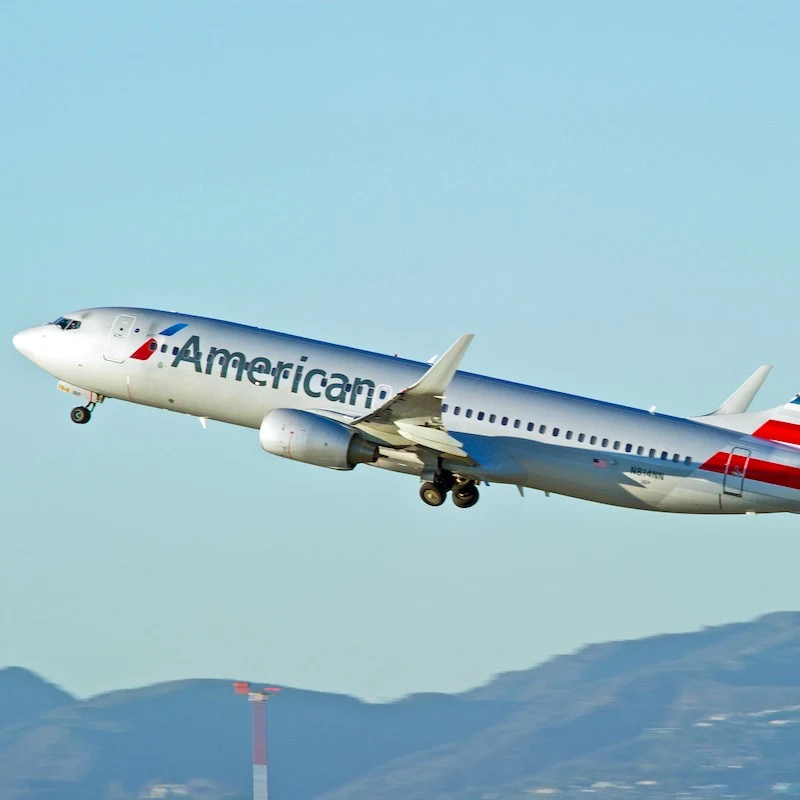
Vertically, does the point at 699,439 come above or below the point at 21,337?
below

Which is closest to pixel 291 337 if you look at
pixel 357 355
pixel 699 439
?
pixel 357 355

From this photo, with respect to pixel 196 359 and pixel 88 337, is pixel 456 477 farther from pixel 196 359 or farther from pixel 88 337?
pixel 88 337

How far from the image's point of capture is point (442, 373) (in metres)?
51.8

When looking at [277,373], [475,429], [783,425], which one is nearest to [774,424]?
[783,425]

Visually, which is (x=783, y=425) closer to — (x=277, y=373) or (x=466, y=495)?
(x=466, y=495)

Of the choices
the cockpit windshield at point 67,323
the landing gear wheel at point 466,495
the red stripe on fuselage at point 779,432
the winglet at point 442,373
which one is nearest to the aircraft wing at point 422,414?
the winglet at point 442,373

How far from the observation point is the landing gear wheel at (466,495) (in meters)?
57.2

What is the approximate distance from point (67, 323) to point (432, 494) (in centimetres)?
1628

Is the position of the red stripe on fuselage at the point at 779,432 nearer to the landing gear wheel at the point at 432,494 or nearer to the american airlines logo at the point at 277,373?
the landing gear wheel at the point at 432,494

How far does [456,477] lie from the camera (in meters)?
56.8

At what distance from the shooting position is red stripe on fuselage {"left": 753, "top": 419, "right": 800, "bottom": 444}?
54812 mm

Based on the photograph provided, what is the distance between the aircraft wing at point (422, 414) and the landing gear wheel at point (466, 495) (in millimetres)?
2730

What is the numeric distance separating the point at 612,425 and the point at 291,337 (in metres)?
12.2

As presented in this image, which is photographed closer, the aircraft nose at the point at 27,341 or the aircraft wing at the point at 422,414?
the aircraft wing at the point at 422,414
